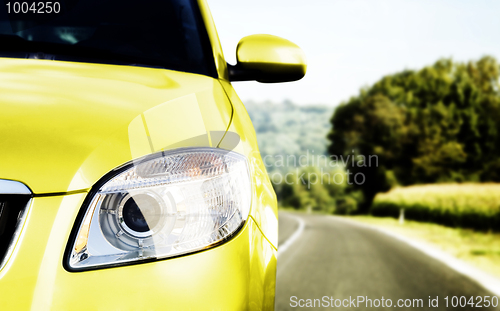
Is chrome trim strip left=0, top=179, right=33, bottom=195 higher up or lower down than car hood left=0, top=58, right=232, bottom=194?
lower down

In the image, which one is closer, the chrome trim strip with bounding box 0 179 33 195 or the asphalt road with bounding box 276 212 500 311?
the chrome trim strip with bounding box 0 179 33 195

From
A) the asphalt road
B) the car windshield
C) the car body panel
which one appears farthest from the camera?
the asphalt road

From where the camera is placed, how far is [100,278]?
3.36 ft

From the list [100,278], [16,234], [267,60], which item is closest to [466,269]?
[267,60]

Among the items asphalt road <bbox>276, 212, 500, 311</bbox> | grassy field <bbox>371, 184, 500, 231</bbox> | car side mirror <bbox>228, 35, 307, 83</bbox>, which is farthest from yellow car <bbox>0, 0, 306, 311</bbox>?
grassy field <bbox>371, 184, 500, 231</bbox>

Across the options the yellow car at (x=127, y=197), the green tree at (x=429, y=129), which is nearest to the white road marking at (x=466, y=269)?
the yellow car at (x=127, y=197)

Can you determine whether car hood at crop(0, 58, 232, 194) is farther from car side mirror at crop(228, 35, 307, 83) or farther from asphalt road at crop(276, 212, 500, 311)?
asphalt road at crop(276, 212, 500, 311)

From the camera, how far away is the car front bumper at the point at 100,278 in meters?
0.97

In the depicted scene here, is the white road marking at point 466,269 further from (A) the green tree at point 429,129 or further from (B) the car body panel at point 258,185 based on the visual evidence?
(A) the green tree at point 429,129

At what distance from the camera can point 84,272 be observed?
1.02 metres

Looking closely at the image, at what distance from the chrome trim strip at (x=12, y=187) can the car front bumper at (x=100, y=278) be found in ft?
0.10

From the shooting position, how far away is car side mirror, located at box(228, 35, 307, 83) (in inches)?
80.6

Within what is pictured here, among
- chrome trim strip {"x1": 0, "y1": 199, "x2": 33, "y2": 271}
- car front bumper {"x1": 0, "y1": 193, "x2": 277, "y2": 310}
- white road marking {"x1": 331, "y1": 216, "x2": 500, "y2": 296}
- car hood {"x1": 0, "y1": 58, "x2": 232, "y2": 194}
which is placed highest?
car hood {"x1": 0, "y1": 58, "x2": 232, "y2": 194}

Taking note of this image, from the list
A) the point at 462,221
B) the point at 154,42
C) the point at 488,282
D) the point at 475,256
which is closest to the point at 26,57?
the point at 154,42
